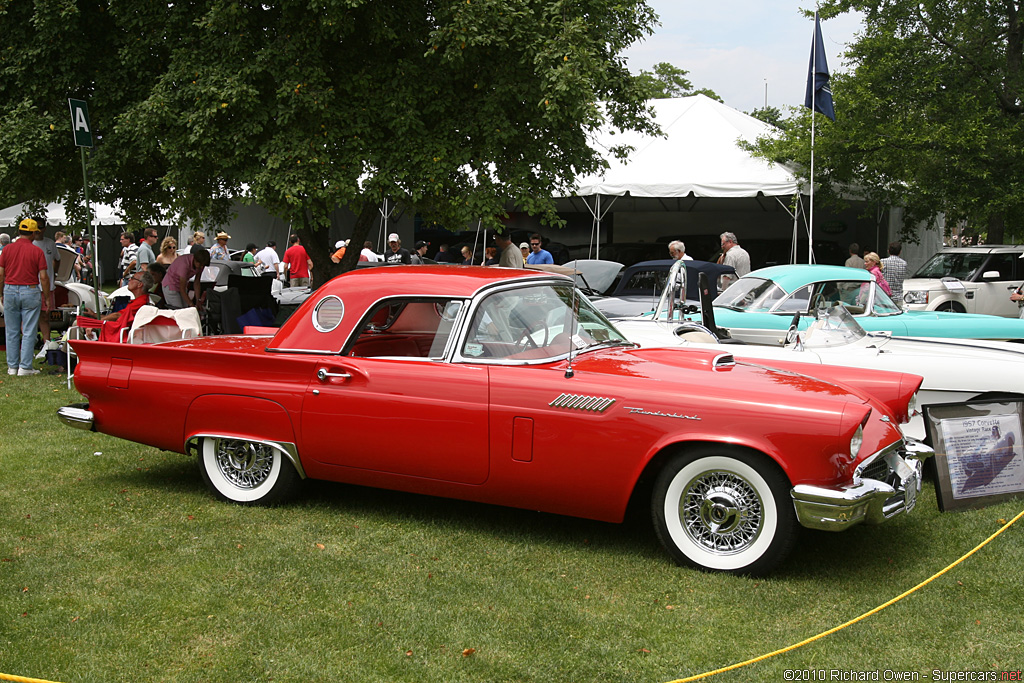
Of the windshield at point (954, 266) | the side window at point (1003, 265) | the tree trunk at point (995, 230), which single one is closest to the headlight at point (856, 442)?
the windshield at point (954, 266)

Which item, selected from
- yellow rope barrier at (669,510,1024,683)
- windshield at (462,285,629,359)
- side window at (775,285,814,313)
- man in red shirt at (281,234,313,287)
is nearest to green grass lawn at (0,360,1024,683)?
yellow rope barrier at (669,510,1024,683)

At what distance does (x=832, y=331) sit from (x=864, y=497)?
9.95 feet

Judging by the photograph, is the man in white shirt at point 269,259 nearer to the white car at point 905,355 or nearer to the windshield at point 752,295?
the windshield at point 752,295

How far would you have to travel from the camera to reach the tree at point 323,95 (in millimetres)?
10070

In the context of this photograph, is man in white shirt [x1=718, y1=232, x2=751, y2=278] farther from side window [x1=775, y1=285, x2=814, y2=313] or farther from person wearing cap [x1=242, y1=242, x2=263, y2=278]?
person wearing cap [x1=242, y1=242, x2=263, y2=278]

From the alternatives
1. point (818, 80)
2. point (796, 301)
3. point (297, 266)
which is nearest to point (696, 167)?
point (818, 80)

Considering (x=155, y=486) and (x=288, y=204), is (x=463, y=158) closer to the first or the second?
(x=288, y=204)

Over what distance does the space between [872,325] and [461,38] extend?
17.7 ft

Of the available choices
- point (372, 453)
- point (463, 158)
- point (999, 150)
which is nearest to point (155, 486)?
point (372, 453)

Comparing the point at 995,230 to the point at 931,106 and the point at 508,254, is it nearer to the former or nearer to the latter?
the point at 931,106

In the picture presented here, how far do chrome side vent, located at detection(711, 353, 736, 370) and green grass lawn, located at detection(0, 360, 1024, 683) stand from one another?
42.4 inches

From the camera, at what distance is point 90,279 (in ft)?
75.5

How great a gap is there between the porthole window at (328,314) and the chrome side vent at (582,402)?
154 cm

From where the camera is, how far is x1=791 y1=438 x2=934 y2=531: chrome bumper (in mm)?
4035
